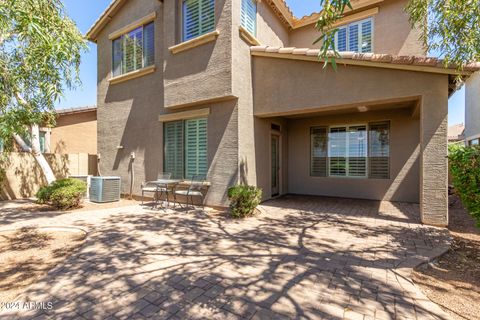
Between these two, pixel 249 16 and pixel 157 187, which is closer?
pixel 249 16

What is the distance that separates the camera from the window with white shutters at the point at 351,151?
348 inches

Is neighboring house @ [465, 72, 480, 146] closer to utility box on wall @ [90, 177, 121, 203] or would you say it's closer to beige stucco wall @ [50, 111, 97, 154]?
utility box on wall @ [90, 177, 121, 203]

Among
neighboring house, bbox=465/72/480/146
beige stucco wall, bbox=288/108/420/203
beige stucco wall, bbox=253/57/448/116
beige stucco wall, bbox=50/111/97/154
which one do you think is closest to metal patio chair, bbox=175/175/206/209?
beige stucco wall, bbox=253/57/448/116

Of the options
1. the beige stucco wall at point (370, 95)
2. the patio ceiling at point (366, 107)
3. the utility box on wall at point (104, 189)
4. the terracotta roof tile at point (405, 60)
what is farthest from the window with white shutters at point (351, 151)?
the utility box on wall at point (104, 189)

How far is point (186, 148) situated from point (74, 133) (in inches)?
399

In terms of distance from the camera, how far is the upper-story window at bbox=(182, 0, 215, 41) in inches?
296

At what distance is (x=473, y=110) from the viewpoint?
44.6 ft

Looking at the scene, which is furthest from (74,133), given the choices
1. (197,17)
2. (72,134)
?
(197,17)

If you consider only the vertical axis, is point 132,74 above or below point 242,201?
above

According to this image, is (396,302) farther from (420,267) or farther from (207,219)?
(207,219)

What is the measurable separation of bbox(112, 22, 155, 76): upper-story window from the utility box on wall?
471cm

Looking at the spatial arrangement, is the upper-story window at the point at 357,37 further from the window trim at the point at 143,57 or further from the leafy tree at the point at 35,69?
the leafy tree at the point at 35,69

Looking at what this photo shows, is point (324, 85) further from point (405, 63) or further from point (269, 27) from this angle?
point (269, 27)

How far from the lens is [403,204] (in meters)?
8.12
